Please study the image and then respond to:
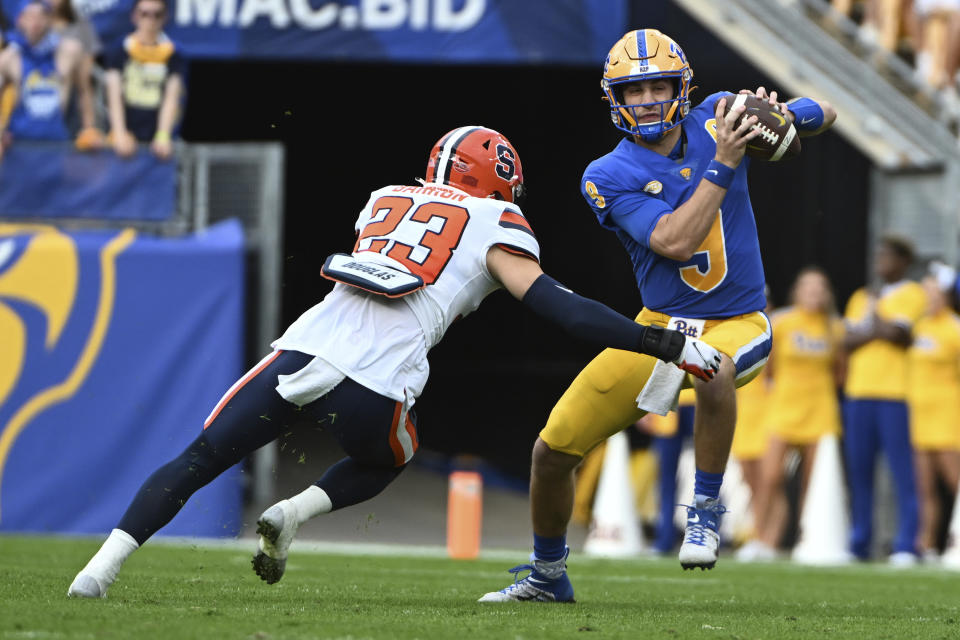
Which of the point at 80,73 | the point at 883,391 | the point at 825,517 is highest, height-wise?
the point at 80,73

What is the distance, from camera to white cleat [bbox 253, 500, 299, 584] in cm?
485

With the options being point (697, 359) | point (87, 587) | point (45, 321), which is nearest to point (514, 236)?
point (697, 359)

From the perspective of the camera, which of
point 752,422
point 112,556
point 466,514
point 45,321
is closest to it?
point 112,556

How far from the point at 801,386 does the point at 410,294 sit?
20.4 ft

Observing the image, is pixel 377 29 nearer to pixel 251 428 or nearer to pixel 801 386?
pixel 801 386

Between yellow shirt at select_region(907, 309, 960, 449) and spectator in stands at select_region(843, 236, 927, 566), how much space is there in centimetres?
11

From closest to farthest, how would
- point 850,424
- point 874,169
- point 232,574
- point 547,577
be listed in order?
1. point 547,577
2. point 232,574
3. point 850,424
4. point 874,169

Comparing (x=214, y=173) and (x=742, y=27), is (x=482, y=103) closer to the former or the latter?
(x=742, y=27)

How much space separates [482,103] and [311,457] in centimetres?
426

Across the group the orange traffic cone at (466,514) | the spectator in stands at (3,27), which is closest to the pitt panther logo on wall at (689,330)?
the orange traffic cone at (466,514)

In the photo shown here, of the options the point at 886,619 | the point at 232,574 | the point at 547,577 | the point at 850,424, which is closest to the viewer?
the point at 886,619

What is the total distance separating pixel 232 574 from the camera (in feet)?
22.4

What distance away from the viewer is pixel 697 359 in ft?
15.9

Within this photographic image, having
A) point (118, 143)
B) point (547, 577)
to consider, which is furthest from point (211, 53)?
point (547, 577)
